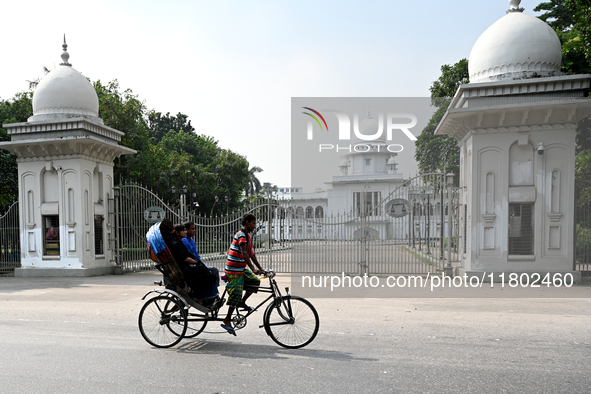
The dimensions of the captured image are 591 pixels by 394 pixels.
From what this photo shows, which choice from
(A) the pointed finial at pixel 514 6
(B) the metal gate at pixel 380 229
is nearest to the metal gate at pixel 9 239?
(B) the metal gate at pixel 380 229

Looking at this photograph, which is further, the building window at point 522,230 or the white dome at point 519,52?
the white dome at point 519,52

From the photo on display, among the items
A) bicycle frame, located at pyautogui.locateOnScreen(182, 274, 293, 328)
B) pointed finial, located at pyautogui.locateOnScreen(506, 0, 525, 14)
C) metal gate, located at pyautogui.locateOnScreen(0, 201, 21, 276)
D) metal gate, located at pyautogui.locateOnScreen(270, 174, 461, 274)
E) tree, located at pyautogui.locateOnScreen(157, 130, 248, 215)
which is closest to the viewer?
bicycle frame, located at pyautogui.locateOnScreen(182, 274, 293, 328)

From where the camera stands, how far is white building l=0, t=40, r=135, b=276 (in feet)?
45.0

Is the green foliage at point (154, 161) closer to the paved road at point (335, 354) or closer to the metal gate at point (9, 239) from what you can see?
the metal gate at point (9, 239)

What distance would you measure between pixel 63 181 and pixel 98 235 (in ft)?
6.24

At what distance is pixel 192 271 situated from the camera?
19.5 feet

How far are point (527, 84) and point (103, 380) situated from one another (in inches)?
426

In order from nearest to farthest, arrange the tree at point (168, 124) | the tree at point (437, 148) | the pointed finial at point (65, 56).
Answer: the pointed finial at point (65, 56)
the tree at point (437, 148)
the tree at point (168, 124)

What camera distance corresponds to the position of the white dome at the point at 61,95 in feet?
46.9

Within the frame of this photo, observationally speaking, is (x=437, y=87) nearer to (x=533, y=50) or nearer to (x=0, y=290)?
(x=533, y=50)

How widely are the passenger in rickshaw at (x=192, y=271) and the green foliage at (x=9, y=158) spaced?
15143 mm

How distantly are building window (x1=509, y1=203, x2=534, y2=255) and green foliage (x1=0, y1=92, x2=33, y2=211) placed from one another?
17.6 metres

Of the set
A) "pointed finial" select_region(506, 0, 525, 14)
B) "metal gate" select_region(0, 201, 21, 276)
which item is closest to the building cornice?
"pointed finial" select_region(506, 0, 525, 14)

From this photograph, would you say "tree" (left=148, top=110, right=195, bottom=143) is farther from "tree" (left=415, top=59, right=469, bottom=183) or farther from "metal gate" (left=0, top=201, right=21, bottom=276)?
"metal gate" (left=0, top=201, right=21, bottom=276)
